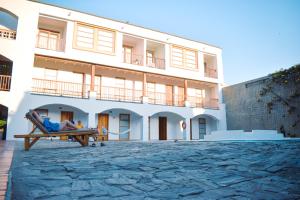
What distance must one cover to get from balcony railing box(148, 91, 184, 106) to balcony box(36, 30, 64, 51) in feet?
24.7

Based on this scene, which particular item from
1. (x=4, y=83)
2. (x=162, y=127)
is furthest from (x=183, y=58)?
(x=4, y=83)

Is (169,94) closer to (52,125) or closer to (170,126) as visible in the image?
(170,126)

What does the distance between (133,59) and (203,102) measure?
7.72 m

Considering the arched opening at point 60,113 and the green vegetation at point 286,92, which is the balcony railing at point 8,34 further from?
the green vegetation at point 286,92

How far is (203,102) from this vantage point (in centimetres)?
2069

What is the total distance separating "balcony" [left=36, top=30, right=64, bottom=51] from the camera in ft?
48.6

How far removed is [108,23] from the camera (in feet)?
52.4

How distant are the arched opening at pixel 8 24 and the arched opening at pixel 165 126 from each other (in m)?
11.3

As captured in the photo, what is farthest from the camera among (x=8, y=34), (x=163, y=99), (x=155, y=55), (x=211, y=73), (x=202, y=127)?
(x=211, y=73)

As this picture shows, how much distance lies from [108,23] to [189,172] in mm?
14851

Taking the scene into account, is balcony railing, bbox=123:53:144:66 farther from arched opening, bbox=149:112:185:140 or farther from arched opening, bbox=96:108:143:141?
arched opening, bbox=149:112:185:140

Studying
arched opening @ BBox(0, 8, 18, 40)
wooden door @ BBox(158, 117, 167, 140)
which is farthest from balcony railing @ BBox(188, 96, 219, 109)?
arched opening @ BBox(0, 8, 18, 40)

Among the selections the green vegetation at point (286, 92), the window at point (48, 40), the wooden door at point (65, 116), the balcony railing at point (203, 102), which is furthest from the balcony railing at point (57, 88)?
the green vegetation at point (286, 92)

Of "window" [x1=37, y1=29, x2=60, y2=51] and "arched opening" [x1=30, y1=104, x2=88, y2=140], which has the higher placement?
"window" [x1=37, y1=29, x2=60, y2=51]
